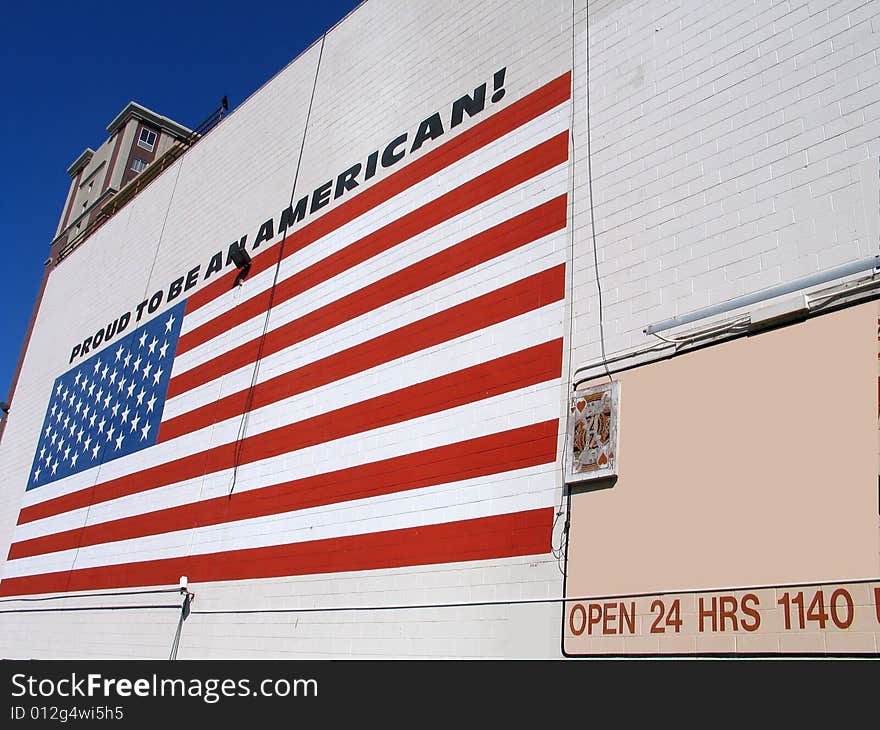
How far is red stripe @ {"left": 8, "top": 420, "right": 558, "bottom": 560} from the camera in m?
8.14

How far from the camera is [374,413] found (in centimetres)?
994

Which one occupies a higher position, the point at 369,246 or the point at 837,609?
the point at 369,246

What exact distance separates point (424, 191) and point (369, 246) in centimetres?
118

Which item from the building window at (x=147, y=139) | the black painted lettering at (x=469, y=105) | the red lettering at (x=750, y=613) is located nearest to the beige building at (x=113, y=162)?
the building window at (x=147, y=139)

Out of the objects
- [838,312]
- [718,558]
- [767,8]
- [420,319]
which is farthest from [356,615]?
[767,8]

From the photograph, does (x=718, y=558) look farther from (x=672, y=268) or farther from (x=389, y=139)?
(x=389, y=139)

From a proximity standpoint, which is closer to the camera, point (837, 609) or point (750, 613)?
point (837, 609)

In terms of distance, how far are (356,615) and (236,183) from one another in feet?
31.9

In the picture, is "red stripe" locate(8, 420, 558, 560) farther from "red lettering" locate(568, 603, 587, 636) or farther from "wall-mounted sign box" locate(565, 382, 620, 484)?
"red lettering" locate(568, 603, 587, 636)

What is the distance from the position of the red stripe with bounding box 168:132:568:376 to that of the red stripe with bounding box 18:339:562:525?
160 centimetres

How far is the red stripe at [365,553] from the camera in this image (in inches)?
306

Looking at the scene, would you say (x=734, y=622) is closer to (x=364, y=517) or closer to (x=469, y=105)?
(x=364, y=517)

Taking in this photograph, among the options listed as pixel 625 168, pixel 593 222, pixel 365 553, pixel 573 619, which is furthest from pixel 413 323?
pixel 573 619

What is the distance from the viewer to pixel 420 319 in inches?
392
